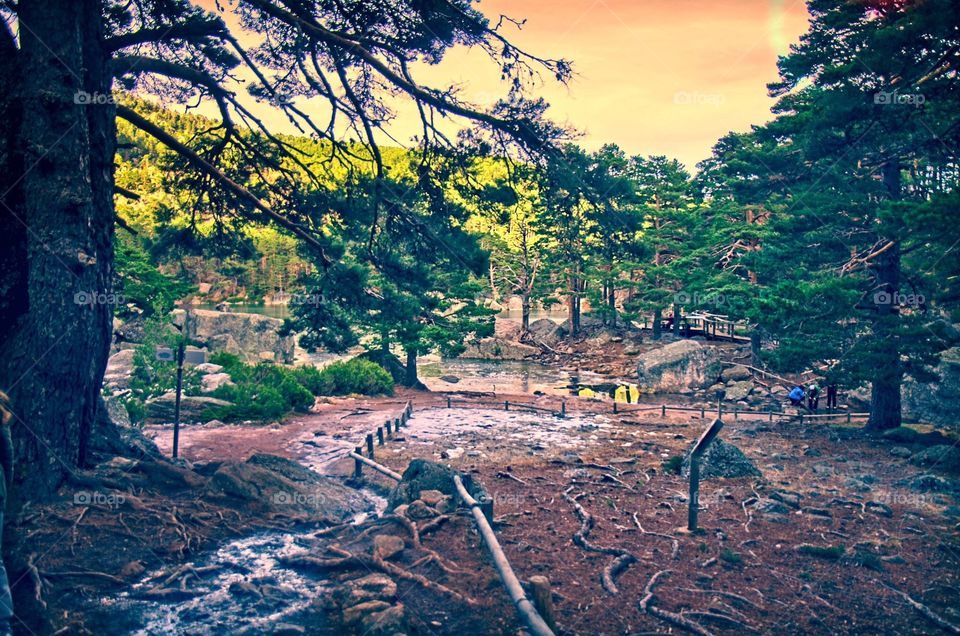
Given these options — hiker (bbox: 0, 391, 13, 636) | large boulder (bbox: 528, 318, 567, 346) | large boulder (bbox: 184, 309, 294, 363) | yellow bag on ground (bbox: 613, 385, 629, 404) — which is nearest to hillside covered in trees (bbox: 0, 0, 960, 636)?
hiker (bbox: 0, 391, 13, 636)

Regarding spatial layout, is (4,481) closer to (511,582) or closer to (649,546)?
(511,582)

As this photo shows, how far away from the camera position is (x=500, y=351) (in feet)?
137

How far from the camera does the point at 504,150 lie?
946 centimetres

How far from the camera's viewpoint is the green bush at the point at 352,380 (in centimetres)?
2306

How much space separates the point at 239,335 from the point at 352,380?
11656 millimetres

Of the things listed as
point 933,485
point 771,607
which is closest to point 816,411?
point 933,485

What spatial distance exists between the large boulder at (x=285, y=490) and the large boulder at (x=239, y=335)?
74.9 ft

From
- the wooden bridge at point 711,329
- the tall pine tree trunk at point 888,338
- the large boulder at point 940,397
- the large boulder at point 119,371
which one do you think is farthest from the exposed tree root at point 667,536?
the wooden bridge at point 711,329

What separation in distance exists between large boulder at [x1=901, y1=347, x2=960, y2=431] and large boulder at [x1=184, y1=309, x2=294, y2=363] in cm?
2713

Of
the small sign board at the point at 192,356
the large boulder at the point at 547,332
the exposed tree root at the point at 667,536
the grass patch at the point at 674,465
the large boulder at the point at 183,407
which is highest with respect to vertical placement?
the large boulder at the point at 547,332

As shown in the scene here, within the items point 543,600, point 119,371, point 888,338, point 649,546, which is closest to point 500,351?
point 119,371

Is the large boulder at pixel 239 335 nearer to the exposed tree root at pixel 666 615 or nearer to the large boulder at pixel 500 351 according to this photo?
the large boulder at pixel 500 351

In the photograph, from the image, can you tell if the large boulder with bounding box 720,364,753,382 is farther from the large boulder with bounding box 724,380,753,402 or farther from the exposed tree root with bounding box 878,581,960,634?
the exposed tree root with bounding box 878,581,960,634

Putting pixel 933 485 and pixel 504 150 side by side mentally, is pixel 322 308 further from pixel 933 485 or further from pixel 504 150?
pixel 933 485
